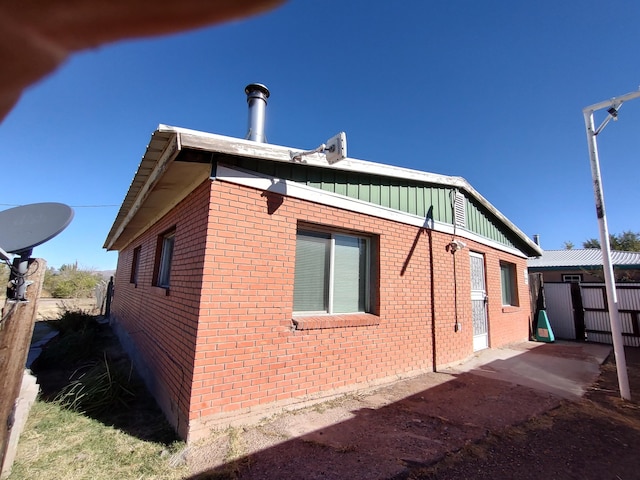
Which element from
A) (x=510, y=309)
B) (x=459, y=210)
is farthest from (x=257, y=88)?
(x=510, y=309)

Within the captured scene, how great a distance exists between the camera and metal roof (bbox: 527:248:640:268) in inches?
703

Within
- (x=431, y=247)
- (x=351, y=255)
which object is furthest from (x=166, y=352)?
(x=431, y=247)

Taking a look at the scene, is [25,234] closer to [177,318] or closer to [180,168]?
[180,168]

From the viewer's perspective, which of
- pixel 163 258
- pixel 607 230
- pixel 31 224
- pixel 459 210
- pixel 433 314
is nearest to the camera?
pixel 31 224

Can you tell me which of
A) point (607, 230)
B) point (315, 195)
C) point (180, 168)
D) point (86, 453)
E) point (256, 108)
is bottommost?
point (86, 453)

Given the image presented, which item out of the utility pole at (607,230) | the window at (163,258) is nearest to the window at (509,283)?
the utility pole at (607,230)

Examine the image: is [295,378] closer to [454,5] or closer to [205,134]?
[205,134]

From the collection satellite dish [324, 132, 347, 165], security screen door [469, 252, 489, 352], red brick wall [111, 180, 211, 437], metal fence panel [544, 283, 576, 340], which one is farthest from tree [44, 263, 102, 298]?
metal fence panel [544, 283, 576, 340]

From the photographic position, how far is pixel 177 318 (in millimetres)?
4461

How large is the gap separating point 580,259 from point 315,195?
2247 cm

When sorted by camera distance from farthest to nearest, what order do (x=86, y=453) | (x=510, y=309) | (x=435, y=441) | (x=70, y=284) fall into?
(x=70, y=284) → (x=510, y=309) → (x=435, y=441) → (x=86, y=453)

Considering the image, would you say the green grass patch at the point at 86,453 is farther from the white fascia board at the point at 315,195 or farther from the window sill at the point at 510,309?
the window sill at the point at 510,309

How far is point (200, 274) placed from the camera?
382 cm

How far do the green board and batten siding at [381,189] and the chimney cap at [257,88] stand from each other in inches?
70.2
